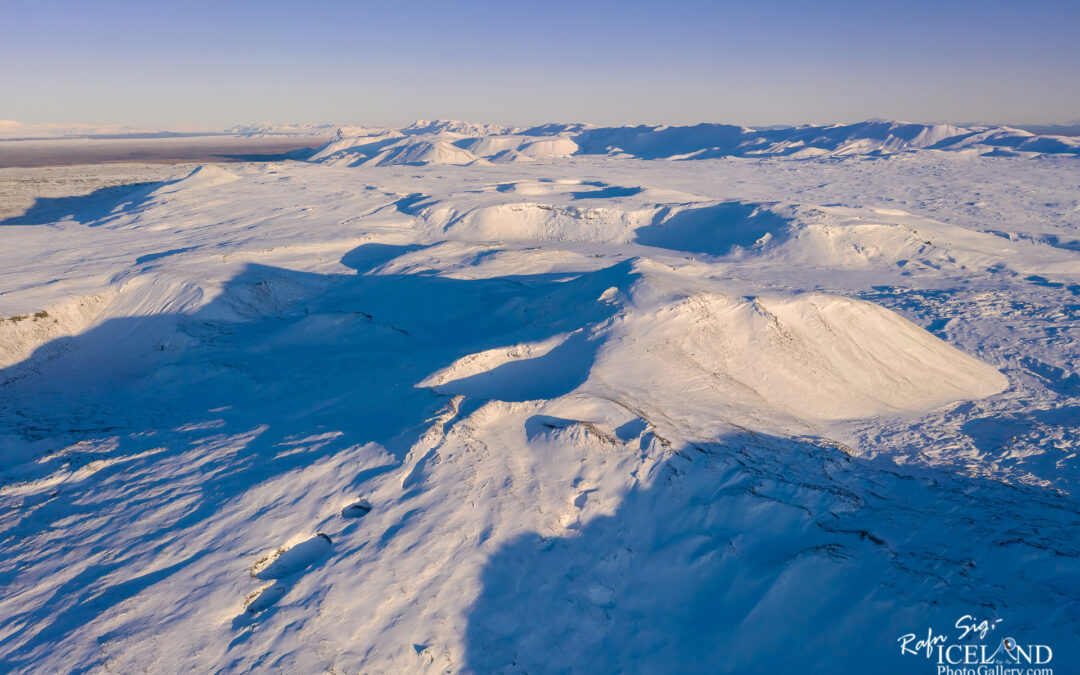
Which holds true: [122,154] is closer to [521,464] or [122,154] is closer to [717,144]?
[717,144]

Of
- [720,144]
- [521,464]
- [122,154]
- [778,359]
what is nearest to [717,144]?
[720,144]

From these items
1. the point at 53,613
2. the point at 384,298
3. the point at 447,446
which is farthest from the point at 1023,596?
the point at 384,298

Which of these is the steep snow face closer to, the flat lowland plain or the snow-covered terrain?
the snow-covered terrain

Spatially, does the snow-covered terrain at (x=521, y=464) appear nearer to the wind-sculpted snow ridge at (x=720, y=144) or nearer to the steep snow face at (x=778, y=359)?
the steep snow face at (x=778, y=359)

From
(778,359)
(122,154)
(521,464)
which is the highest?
(122,154)

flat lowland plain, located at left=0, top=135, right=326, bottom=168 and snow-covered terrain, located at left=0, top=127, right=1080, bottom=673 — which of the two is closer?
snow-covered terrain, located at left=0, top=127, right=1080, bottom=673

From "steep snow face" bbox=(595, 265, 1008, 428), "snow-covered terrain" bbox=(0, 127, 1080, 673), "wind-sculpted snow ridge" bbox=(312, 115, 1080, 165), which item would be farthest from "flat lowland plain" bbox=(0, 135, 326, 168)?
"steep snow face" bbox=(595, 265, 1008, 428)

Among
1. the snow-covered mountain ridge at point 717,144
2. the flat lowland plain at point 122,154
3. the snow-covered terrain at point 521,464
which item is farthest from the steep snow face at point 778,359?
the flat lowland plain at point 122,154
